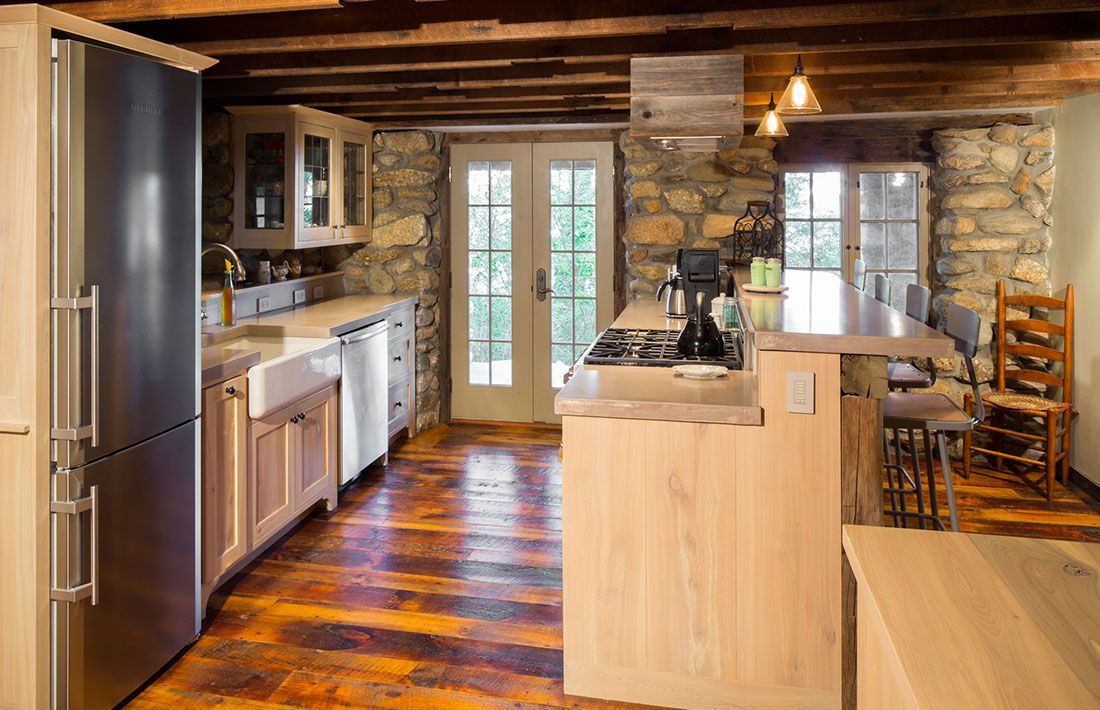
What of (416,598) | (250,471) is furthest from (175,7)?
(416,598)

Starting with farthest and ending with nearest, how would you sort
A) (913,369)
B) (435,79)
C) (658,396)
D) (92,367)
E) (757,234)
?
(757,234), (913,369), (435,79), (658,396), (92,367)

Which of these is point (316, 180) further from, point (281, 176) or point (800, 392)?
point (800, 392)

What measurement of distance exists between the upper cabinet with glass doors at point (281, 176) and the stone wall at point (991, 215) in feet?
12.7

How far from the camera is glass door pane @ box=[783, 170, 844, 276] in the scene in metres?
5.87

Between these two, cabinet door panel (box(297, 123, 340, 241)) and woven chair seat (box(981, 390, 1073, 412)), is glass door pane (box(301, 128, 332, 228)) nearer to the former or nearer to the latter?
cabinet door panel (box(297, 123, 340, 241))

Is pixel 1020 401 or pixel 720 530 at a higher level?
pixel 1020 401

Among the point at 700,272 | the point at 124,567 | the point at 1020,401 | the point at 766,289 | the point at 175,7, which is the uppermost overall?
the point at 175,7

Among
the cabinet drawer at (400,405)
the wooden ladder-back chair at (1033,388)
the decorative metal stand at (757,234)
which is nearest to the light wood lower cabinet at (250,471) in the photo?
the cabinet drawer at (400,405)

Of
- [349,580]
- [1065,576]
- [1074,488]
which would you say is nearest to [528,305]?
[349,580]

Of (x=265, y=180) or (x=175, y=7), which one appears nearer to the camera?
(x=175, y=7)

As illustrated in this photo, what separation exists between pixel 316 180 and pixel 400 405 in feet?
5.07

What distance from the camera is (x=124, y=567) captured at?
103 inches

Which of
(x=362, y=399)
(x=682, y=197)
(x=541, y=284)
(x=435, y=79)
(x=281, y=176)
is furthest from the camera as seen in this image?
(x=541, y=284)

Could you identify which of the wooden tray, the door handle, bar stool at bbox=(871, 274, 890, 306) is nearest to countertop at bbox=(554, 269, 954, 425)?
the wooden tray
